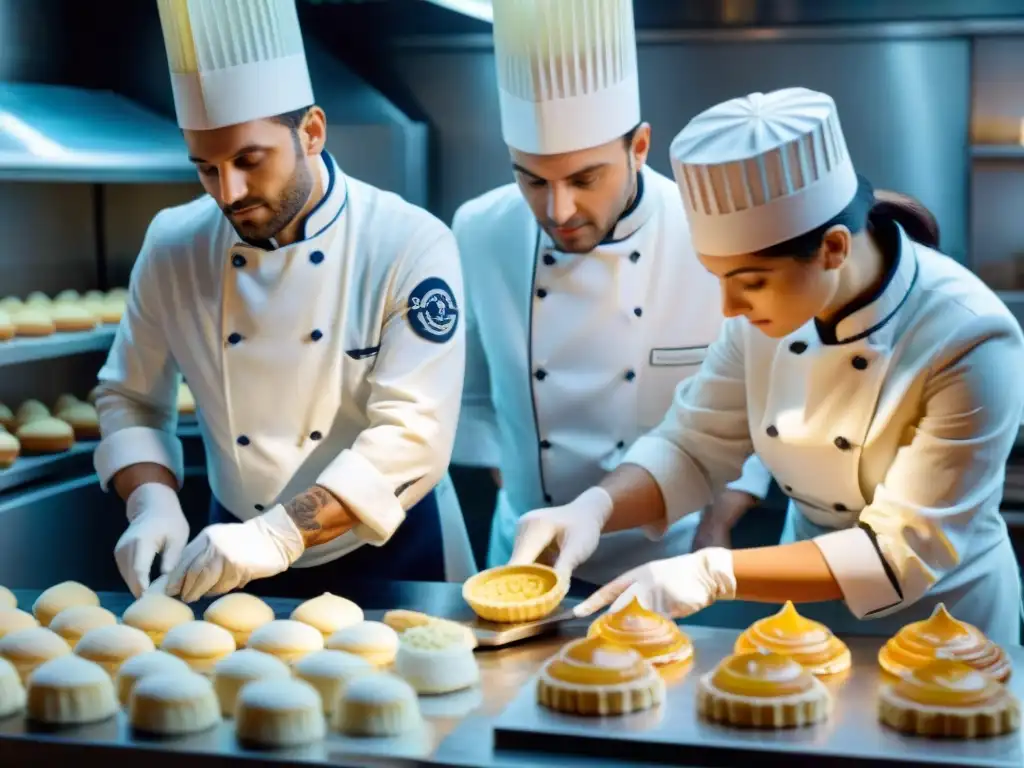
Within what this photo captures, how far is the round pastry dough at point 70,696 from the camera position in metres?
1.70

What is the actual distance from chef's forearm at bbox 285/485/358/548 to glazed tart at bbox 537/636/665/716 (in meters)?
0.71

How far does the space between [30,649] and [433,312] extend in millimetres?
971

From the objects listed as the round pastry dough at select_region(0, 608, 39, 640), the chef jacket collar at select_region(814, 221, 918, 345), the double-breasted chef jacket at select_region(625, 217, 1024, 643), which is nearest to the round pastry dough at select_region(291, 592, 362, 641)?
the round pastry dough at select_region(0, 608, 39, 640)

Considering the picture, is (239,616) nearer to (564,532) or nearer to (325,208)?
(564,532)

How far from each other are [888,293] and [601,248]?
2.70 feet

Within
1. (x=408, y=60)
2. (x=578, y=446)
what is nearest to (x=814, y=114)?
(x=578, y=446)

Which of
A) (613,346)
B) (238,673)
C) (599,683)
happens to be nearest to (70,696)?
(238,673)

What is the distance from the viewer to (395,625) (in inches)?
80.0

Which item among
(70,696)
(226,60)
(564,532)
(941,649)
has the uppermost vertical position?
(226,60)

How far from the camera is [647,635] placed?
188 cm

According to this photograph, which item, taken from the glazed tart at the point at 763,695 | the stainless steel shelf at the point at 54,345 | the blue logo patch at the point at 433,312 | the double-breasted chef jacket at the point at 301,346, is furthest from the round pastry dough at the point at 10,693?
the stainless steel shelf at the point at 54,345

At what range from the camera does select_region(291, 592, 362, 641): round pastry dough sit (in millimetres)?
→ 2016

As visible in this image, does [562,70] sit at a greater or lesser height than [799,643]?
greater

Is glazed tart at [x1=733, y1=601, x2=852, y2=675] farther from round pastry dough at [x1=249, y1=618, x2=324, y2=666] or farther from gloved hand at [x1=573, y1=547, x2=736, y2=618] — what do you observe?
round pastry dough at [x1=249, y1=618, x2=324, y2=666]
